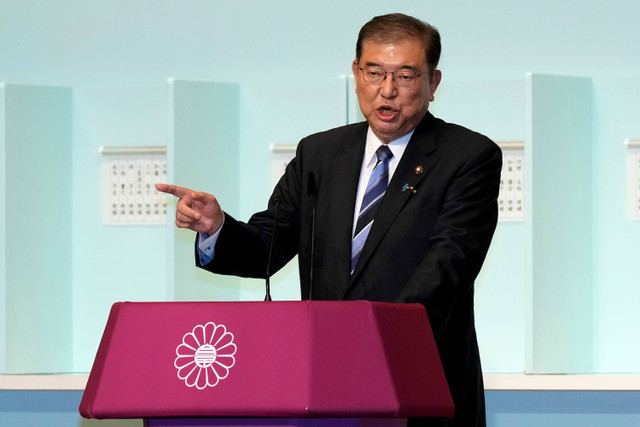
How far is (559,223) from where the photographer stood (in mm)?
3801

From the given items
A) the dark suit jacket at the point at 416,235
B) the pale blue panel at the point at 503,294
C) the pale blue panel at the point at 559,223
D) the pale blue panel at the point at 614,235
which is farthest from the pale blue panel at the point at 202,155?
the dark suit jacket at the point at 416,235

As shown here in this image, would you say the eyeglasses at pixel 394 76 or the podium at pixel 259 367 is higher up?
the eyeglasses at pixel 394 76

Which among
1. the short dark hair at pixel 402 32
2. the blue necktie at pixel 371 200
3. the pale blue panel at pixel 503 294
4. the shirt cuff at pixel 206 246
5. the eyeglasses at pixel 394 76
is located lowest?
the pale blue panel at pixel 503 294

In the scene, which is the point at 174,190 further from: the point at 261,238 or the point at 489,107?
the point at 489,107

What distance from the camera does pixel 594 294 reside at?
394cm

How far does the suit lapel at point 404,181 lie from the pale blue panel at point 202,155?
6.12 ft

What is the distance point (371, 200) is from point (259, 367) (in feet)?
2.25

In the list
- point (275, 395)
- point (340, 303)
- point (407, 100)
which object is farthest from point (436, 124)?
point (275, 395)

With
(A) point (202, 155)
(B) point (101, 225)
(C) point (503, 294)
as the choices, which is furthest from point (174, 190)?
(B) point (101, 225)

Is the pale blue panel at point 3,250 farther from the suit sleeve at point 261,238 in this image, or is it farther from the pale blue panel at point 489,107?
the suit sleeve at point 261,238

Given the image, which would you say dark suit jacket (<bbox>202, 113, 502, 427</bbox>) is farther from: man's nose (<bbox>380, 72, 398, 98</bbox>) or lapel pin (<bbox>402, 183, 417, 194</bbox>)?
man's nose (<bbox>380, 72, 398, 98</bbox>)

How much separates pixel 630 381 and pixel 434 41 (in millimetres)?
1846

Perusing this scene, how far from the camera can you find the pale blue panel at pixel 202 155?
12.6ft

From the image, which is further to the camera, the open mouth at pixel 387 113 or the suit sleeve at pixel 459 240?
the open mouth at pixel 387 113
